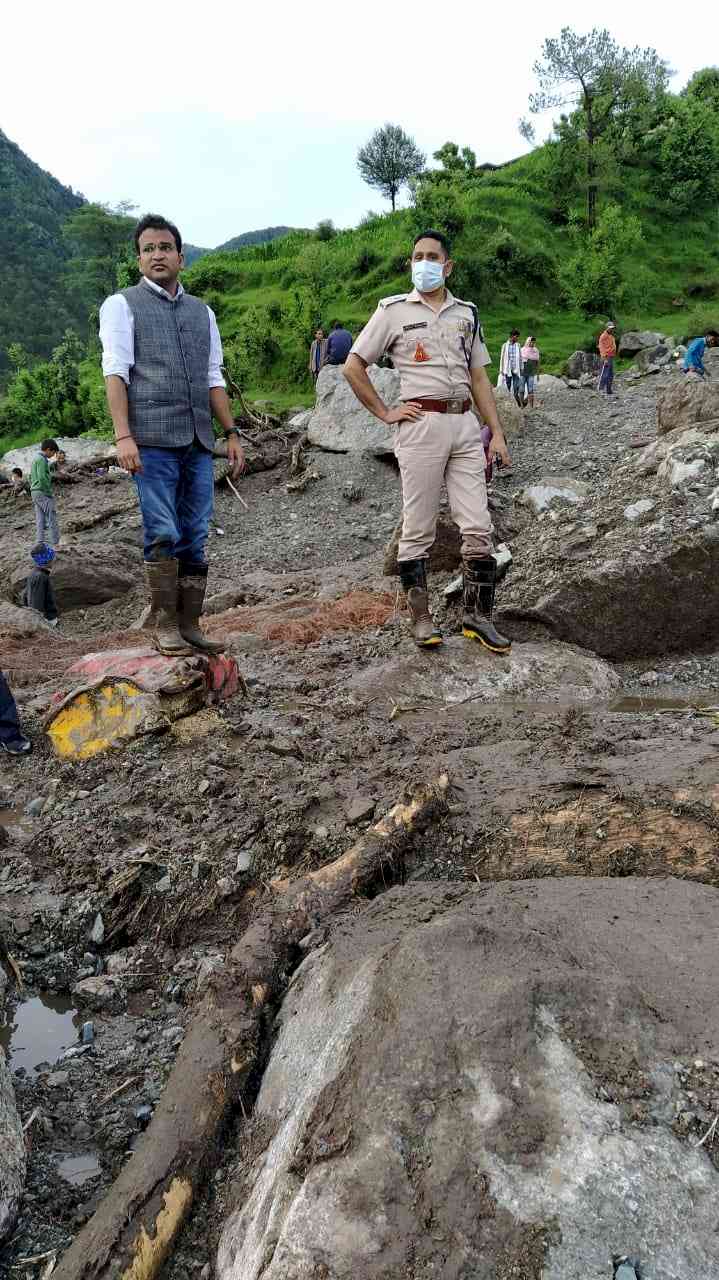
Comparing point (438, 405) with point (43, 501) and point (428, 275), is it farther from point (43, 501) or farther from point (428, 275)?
point (43, 501)

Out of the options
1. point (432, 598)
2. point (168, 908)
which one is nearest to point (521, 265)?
point (432, 598)

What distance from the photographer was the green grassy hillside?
1237 inches

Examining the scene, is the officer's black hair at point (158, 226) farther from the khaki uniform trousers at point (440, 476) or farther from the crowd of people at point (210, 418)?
the khaki uniform trousers at point (440, 476)

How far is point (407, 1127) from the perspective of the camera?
144 cm

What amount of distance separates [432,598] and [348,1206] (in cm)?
474

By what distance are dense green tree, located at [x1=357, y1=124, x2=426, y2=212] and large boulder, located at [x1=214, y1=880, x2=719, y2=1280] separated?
62.1 metres

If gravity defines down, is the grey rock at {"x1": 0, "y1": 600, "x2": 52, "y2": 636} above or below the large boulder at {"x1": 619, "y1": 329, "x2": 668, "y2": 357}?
below

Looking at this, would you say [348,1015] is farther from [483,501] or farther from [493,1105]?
[483,501]

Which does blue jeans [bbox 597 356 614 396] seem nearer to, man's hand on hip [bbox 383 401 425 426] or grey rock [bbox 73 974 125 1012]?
man's hand on hip [bbox 383 401 425 426]

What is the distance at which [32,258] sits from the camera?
87.8 metres

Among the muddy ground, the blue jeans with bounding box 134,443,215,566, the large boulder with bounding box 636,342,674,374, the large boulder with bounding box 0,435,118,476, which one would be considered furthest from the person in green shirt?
the large boulder with bounding box 636,342,674,374

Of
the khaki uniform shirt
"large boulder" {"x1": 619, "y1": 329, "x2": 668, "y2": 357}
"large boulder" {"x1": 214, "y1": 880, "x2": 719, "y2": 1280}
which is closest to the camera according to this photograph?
"large boulder" {"x1": 214, "y1": 880, "x2": 719, "y2": 1280}

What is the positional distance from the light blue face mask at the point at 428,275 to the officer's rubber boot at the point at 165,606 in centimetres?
199

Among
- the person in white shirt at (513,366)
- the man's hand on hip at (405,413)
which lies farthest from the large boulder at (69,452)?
the man's hand on hip at (405,413)
